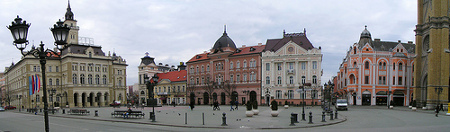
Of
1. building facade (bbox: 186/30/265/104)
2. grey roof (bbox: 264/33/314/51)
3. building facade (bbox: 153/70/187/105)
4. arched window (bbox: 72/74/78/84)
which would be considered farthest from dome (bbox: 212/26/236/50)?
arched window (bbox: 72/74/78/84)

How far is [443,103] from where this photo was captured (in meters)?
45.8

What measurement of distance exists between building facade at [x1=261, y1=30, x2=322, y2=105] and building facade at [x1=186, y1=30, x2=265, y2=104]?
2061 millimetres

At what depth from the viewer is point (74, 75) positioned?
240ft

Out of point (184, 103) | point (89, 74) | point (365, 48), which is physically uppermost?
point (365, 48)

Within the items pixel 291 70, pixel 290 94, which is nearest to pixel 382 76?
pixel 291 70

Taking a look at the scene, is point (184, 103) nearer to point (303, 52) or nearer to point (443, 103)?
point (303, 52)

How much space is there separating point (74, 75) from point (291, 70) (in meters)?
47.5

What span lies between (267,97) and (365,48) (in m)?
20.8

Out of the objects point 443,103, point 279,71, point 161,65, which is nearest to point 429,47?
point 443,103

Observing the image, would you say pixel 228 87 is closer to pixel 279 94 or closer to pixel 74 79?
pixel 279 94

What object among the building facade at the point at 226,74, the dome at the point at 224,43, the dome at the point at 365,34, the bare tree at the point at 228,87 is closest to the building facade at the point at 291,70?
the building facade at the point at 226,74

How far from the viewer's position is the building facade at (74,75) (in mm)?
72562

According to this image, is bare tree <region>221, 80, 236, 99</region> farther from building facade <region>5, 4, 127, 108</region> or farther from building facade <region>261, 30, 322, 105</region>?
building facade <region>5, 4, 127, 108</region>

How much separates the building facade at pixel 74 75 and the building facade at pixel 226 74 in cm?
2065
